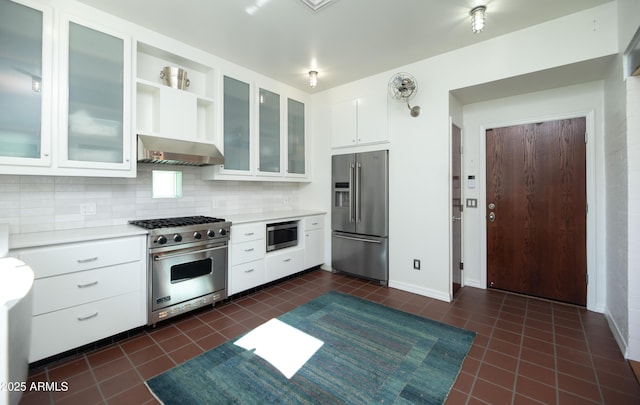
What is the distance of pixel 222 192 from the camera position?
356cm

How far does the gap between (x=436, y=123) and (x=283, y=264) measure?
99.7 inches

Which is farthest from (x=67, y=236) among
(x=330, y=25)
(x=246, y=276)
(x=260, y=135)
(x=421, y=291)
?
(x=421, y=291)

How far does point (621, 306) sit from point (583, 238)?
3.02ft

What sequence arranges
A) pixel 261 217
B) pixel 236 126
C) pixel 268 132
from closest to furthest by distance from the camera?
pixel 236 126
pixel 261 217
pixel 268 132

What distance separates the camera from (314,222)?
13.2ft

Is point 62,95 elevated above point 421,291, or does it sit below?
above

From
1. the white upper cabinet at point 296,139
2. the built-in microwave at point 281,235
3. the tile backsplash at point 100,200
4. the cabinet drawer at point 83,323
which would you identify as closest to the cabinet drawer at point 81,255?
the cabinet drawer at point 83,323

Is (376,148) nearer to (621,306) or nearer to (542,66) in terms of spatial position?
(542,66)

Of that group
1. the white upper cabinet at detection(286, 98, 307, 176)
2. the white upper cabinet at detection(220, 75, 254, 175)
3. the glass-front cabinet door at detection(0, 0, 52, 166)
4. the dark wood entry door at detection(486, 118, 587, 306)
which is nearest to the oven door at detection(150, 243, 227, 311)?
the white upper cabinet at detection(220, 75, 254, 175)

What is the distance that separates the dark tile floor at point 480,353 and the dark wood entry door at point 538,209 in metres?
0.25

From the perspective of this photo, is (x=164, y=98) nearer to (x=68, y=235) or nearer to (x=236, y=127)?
(x=236, y=127)

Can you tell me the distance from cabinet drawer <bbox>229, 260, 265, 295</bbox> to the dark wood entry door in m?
2.84

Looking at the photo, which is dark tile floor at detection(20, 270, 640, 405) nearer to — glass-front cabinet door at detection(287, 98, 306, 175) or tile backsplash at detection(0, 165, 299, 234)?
tile backsplash at detection(0, 165, 299, 234)

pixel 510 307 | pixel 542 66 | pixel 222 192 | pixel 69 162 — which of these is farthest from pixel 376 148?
pixel 69 162
